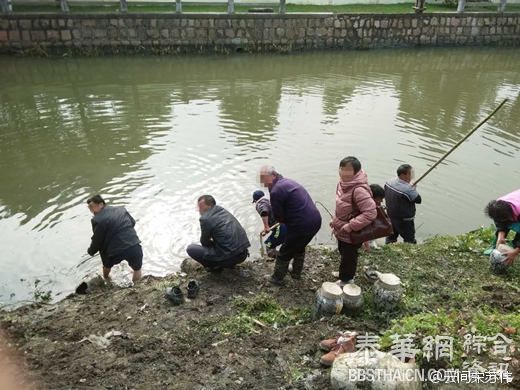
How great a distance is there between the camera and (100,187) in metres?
8.91

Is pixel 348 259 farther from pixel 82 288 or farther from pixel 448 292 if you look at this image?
pixel 82 288

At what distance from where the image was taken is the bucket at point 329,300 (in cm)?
475

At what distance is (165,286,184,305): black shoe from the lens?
17.1ft

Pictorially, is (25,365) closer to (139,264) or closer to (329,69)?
(139,264)

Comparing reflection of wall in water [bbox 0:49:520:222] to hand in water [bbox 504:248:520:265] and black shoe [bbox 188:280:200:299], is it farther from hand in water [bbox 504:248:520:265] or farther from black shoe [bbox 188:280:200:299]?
hand in water [bbox 504:248:520:265]

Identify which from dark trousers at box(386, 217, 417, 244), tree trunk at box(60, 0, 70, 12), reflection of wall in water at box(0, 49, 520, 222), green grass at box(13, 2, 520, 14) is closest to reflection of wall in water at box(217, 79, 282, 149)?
reflection of wall in water at box(0, 49, 520, 222)

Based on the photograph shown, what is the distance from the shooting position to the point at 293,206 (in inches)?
Answer: 204

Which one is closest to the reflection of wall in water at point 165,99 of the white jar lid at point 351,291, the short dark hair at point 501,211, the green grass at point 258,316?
the green grass at point 258,316

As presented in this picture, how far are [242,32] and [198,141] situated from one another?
1155 cm

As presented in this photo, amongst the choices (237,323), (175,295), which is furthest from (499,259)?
(175,295)

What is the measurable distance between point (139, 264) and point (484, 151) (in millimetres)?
8717

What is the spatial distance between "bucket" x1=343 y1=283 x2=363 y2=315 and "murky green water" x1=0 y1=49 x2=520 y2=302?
276cm

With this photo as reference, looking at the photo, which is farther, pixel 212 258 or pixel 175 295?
pixel 212 258

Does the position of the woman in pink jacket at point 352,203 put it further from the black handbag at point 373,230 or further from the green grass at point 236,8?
the green grass at point 236,8
